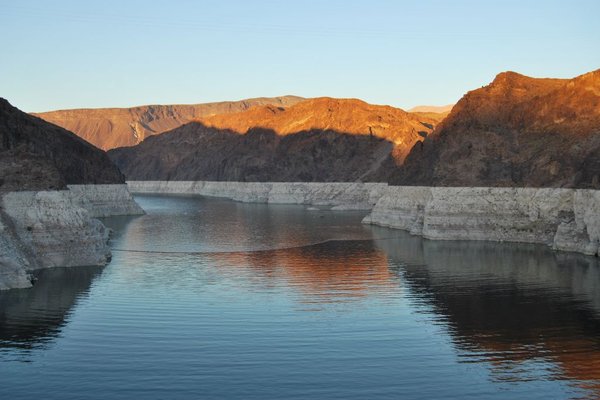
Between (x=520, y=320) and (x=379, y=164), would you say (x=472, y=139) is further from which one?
(x=379, y=164)

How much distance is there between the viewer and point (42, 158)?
5225 cm

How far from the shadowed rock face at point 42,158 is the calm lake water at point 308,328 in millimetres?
6723

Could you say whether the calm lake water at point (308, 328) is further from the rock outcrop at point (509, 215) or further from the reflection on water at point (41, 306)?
the rock outcrop at point (509, 215)

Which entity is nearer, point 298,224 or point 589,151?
point 589,151

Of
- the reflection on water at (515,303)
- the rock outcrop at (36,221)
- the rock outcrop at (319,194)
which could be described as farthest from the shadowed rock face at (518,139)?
the rock outcrop at (319,194)

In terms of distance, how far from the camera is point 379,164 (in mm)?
179000

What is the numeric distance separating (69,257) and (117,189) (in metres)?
74.0

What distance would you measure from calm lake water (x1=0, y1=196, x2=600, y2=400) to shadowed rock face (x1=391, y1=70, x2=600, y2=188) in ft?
43.1

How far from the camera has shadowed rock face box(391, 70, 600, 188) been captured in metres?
68.9

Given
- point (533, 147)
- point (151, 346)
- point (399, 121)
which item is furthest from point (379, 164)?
point (151, 346)

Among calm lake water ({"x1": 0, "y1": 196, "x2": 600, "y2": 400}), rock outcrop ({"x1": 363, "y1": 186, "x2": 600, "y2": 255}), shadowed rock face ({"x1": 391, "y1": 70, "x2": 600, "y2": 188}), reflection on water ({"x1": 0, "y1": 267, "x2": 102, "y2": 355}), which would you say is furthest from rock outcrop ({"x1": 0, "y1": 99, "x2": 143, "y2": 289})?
shadowed rock face ({"x1": 391, "y1": 70, "x2": 600, "y2": 188})

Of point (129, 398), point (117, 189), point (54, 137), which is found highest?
point (54, 137)

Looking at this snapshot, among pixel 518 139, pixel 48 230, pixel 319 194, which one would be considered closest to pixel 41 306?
pixel 48 230

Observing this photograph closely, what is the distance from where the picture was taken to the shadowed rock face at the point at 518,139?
226ft
